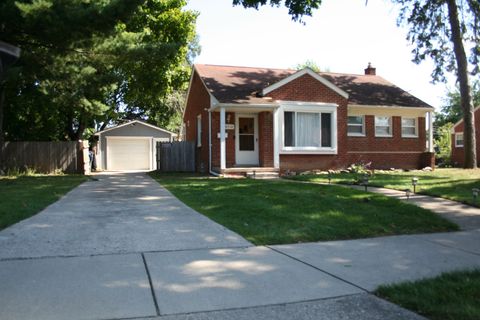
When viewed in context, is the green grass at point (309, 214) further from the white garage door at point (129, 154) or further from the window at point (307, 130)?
the white garage door at point (129, 154)

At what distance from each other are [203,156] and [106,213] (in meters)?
12.5

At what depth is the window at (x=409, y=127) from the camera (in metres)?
23.5

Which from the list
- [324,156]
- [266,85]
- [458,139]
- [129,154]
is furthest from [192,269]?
[458,139]

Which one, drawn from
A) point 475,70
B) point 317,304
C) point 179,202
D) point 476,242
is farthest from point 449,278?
point 475,70

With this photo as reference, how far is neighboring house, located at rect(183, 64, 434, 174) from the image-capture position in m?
19.2

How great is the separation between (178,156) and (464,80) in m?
14.3

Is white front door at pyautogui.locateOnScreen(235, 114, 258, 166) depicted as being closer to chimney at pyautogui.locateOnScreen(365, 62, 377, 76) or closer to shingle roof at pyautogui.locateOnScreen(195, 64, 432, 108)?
shingle roof at pyautogui.locateOnScreen(195, 64, 432, 108)

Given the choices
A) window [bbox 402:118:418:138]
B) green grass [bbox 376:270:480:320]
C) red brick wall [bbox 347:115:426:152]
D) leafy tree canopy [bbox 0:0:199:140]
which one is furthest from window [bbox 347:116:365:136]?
green grass [bbox 376:270:480:320]

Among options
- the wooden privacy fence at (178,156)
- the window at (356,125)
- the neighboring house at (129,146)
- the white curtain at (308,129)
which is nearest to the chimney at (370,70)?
the window at (356,125)

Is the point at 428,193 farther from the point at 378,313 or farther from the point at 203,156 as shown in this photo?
the point at 203,156

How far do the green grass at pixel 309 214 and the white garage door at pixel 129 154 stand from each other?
23475mm

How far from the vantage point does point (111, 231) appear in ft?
25.0

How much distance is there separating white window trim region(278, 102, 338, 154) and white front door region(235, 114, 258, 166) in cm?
124

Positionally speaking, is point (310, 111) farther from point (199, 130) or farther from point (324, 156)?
point (199, 130)
